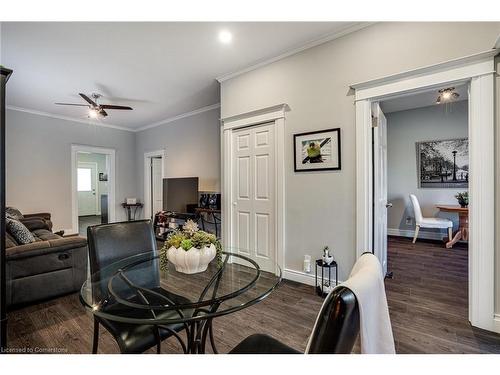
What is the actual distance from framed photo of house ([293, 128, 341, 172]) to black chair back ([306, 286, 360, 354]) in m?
1.98

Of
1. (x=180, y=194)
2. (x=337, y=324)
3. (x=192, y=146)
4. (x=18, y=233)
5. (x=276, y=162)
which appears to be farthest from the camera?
(x=192, y=146)

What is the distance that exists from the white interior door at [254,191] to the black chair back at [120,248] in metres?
1.37

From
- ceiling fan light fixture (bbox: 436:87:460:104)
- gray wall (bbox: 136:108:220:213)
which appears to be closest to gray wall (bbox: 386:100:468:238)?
ceiling fan light fixture (bbox: 436:87:460:104)

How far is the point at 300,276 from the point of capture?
9.13 feet

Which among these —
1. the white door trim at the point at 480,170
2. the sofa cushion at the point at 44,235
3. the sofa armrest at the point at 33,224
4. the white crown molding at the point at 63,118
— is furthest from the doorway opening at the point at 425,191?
the white crown molding at the point at 63,118

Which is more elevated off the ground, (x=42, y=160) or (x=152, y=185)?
(x=42, y=160)

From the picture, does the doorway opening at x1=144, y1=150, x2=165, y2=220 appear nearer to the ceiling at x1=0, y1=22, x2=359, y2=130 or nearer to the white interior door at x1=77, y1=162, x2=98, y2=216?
the ceiling at x1=0, y1=22, x2=359, y2=130

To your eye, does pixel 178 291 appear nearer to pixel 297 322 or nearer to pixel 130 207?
pixel 297 322

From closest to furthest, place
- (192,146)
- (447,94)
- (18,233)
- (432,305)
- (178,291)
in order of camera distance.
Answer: (178,291), (432,305), (18,233), (447,94), (192,146)

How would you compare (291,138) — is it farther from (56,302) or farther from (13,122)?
(13,122)

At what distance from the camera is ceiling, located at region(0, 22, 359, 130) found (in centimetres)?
237

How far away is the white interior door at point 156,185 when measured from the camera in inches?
242

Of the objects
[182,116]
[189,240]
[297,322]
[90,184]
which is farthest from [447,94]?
[90,184]

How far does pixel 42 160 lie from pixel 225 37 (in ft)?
15.8
